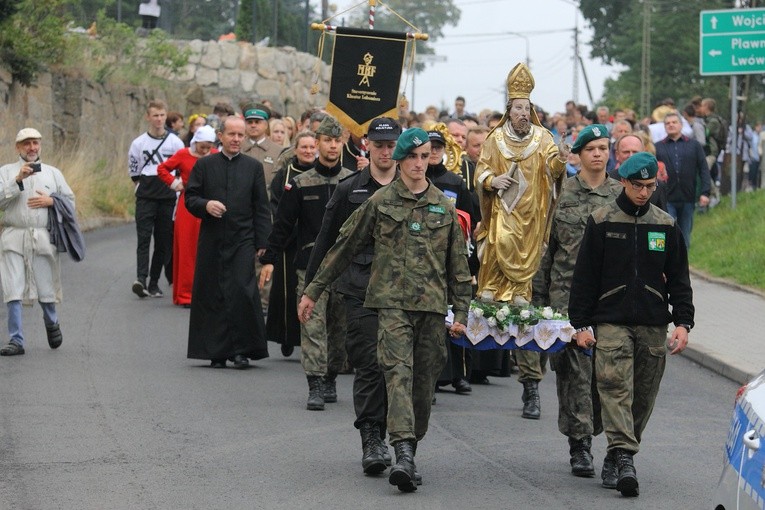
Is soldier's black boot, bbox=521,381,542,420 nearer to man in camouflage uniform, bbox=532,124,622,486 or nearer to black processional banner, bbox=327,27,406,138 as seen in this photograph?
man in camouflage uniform, bbox=532,124,622,486

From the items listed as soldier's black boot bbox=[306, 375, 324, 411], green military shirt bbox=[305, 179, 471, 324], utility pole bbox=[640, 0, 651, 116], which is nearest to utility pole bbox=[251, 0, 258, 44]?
utility pole bbox=[640, 0, 651, 116]

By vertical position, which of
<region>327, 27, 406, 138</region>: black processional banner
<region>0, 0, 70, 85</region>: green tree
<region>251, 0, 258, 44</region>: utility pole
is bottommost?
<region>327, 27, 406, 138</region>: black processional banner

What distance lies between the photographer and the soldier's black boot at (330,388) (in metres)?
11.8

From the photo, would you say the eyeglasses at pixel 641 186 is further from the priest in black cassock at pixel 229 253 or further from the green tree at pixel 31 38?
the green tree at pixel 31 38

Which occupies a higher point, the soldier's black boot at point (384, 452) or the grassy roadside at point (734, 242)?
the grassy roadside at point (734, 242)

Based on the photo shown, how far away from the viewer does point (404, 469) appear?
8492 mm

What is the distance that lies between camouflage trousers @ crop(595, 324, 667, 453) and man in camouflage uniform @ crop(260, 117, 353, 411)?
11.0 feet

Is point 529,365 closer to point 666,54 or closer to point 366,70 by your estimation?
A: point 366,70

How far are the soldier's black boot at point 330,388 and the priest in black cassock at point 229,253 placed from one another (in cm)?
137

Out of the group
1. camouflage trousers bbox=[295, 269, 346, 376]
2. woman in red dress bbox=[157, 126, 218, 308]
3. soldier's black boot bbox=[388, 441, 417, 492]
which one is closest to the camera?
soldier's black boot bbox=[388, 441, 417, 492]

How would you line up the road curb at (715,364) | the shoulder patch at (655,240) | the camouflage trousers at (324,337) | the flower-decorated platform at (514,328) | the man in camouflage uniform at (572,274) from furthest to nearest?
the road curb at (715,364) < the camouflage trousers at (324,337) < the flower-decorated platform at (514,328) < the man in camouflage uniform at (572,274) < the shoulder patch at (655,240)

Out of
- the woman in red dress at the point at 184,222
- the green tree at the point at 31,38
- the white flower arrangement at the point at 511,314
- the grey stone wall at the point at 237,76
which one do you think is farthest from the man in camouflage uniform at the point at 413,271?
the grey stone wall at the point at 237,76

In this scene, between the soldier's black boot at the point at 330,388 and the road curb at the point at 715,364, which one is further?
the road curb at the point at 715,364

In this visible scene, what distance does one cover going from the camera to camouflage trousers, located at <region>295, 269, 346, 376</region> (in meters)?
11.6
